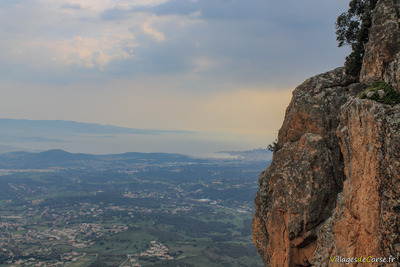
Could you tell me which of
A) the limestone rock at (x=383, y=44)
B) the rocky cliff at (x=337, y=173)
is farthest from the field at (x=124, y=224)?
the limestone rock at (x=383, y=44)

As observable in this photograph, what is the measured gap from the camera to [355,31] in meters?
20.3

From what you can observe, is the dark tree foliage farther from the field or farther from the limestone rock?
the field

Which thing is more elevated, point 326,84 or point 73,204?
point 326,84

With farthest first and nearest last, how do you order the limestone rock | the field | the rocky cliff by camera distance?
the field < the limestone rock < the rocky cliff

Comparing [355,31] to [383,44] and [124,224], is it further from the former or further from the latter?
[124,224]

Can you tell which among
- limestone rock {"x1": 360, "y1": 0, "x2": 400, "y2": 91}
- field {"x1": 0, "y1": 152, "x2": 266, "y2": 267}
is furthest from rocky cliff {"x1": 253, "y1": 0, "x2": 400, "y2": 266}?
field {"x1": 0, "y1": 152, "x2": 266, "y2": 267}

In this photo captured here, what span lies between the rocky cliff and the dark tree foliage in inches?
30.8

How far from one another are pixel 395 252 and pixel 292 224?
230 inches

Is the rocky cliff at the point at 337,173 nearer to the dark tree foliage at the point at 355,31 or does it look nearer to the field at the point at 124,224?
the dark tree foliage at the point at 355,31

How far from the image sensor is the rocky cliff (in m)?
11.5

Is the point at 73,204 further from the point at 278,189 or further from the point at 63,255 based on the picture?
the point at 278,189

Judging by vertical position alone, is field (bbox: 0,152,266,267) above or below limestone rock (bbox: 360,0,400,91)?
below

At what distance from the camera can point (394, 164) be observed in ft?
36.6

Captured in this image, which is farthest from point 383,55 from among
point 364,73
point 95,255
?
point 95,255
